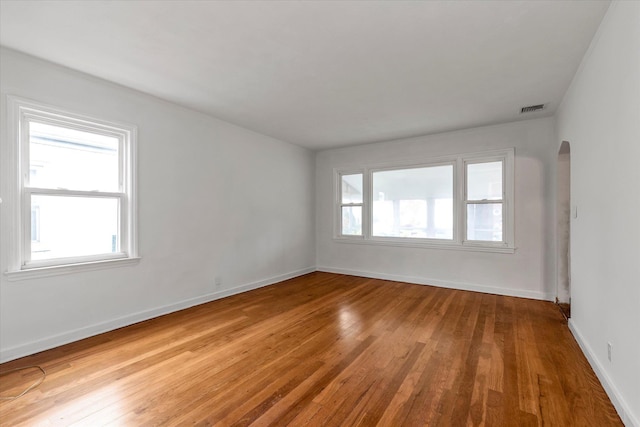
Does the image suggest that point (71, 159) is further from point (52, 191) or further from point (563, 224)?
point (563, 224)

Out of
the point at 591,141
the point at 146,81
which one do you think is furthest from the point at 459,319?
the point at 146,81

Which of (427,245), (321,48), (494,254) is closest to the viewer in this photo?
(321,48)

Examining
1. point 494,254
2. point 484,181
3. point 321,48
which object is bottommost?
point 494,254

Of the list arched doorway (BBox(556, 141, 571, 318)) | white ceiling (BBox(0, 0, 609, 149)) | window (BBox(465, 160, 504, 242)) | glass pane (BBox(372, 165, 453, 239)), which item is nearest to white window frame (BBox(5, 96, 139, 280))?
white ceiling (BBox(0, 0, 609, 149))

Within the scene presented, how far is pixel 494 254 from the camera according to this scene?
4.71m

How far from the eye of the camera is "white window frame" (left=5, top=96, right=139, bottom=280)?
2.61 meters

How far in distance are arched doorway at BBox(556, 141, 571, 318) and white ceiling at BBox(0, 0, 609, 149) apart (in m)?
0.95

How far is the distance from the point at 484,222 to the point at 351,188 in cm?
260

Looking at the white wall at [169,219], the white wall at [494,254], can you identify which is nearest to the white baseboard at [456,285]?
the white wall at [494,254]

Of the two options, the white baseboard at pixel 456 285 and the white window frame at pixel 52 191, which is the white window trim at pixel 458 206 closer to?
the white baseboard at pixel 456 285

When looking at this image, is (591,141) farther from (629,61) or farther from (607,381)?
(607,381)

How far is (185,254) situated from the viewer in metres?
3.99

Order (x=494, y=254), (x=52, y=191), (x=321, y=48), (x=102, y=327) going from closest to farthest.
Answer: (x=321, y=48) → (x=52, y=191) → (x=102, y=327) → (x=494, y=254)

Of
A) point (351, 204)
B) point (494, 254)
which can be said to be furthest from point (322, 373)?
point (351, 204)
